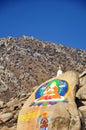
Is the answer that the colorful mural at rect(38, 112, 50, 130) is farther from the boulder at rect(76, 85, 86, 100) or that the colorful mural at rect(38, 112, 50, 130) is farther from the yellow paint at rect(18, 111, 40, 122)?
the boulder at rect(76, 85, 86, 100)

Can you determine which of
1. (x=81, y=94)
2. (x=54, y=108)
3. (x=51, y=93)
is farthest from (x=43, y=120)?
(x=81, y=94)

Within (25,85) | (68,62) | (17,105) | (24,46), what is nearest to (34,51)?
(24,46)

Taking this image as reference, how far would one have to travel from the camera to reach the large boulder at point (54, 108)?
22406 mm

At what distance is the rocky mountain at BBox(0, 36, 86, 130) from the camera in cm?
10631

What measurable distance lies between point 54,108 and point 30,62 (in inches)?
3838

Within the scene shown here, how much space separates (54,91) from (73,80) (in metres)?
2.01

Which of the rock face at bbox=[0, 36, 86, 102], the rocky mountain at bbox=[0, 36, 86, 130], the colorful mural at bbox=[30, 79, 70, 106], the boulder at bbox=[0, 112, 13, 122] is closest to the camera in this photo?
the colorful mural at bbox=[30, 79, 70, 106]

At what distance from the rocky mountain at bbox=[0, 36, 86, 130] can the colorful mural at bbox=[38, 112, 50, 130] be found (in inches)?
2657

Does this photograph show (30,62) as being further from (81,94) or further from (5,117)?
(81,94)

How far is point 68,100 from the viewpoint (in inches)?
945

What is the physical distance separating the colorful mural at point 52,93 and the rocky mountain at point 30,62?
212 ft

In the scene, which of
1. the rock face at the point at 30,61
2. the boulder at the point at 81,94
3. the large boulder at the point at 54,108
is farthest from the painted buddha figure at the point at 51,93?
the rock face at the point at 30,61

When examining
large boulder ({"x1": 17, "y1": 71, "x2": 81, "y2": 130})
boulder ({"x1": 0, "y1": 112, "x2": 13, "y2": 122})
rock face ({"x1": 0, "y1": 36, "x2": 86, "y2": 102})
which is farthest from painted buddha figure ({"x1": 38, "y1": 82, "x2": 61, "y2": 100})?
rock face ({"x1": 0, "y1": 36, "x2": 86, "y2": 102})

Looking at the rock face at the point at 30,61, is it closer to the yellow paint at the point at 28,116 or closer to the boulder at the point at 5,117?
the boulder at the point at 5,117
